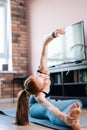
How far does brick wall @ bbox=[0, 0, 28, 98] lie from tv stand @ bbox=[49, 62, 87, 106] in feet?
4.15

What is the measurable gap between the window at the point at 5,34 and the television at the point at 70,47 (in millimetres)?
1258

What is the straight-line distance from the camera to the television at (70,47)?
12.3 feet

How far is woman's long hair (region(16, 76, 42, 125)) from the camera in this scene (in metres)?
1.52

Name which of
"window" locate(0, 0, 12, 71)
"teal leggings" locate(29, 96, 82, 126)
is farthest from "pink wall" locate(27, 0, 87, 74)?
"teal leggings" locate(29, 96, 82, 126)

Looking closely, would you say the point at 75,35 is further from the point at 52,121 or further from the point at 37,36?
the point at 52,121

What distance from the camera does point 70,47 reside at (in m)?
4.01

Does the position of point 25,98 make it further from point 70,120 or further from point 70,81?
point 70,81

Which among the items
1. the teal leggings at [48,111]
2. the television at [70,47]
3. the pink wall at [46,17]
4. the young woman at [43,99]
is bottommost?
the teal leggings at [48,111]

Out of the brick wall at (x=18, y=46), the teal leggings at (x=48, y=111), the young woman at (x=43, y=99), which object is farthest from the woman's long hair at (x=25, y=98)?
the brick wall at (x=18, y=46)

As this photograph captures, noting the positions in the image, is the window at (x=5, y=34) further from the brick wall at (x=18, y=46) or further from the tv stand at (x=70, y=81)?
the tv stand at (x=70, y=81)

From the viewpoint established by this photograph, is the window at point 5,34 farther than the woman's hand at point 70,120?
Yes

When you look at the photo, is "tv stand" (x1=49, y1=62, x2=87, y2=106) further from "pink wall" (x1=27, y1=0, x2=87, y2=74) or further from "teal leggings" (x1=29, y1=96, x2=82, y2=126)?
"teal leggings" (x1=29, y1=96, x2=82, y2=126)

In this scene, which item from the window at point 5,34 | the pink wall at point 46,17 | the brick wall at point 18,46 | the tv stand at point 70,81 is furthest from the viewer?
the window at point 5,34

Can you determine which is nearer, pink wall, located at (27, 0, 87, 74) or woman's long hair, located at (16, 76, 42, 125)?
woman's long hair, located at (16, 76, 42, 125)
